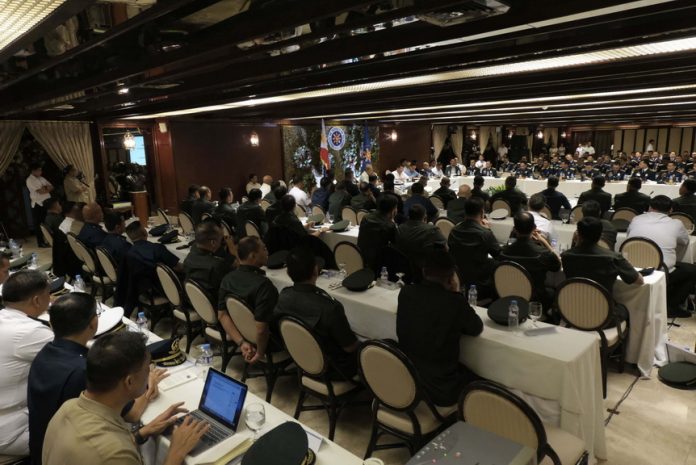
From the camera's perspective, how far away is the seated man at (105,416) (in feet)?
5.10

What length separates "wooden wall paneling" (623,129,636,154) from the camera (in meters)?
25.8

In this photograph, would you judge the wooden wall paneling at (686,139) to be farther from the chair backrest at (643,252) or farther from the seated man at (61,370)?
the seated man at (61,370)

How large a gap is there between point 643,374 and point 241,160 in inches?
473

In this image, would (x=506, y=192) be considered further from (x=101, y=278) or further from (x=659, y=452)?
(x=101, y=278)

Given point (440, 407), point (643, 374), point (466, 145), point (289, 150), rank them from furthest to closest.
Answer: point (466, 145)
point (289, 150)
point (643, 374)
point (440, 407)

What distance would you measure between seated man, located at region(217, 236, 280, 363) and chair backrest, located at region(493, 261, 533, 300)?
7.26 ft

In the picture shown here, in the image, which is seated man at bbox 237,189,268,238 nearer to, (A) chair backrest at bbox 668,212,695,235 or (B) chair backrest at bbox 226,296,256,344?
(B) chair backrest at bbox 226,296,256,344

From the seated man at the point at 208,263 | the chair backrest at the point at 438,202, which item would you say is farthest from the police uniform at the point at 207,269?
the chair backrest at the point at 438,202

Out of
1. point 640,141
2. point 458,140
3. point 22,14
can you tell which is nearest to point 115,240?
point 22,14

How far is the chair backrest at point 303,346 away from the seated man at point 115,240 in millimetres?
3218

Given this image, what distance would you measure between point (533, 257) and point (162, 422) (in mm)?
3488

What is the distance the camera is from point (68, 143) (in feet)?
35.1

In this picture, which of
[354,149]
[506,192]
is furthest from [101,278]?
[354,149]

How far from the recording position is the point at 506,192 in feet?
28.5
